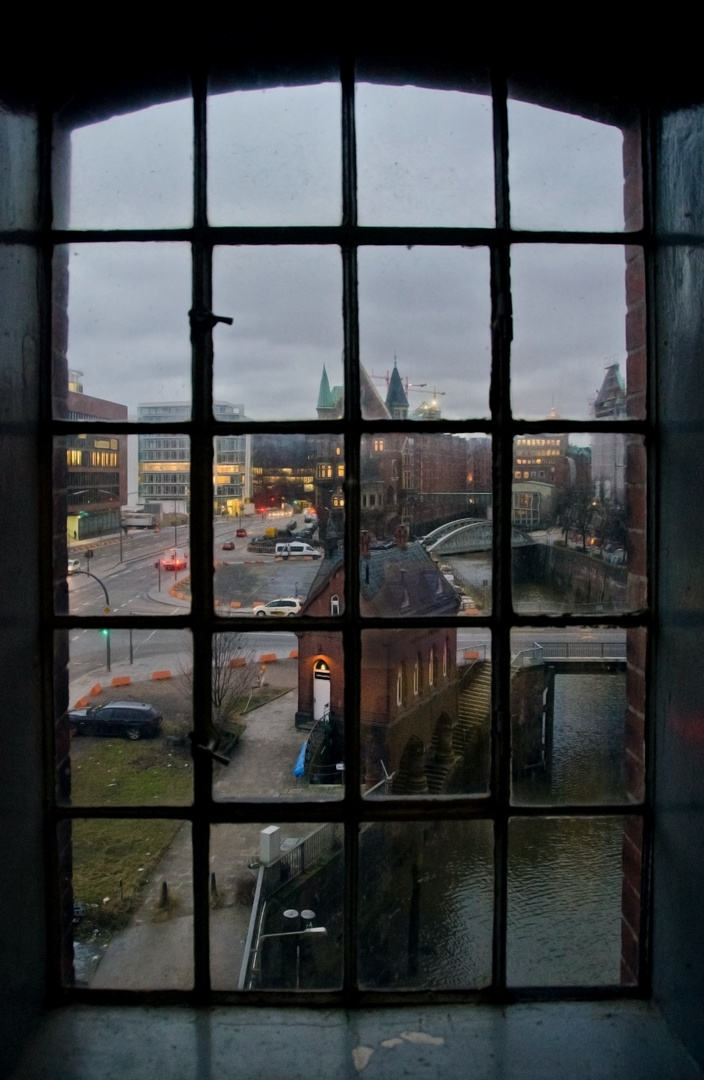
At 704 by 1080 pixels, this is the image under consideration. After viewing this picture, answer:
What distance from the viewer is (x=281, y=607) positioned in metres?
1.50

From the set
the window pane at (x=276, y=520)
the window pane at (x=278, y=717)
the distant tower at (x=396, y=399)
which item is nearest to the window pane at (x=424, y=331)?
the distant tower at (x=396, y=399)

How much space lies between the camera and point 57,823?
59.0 inches

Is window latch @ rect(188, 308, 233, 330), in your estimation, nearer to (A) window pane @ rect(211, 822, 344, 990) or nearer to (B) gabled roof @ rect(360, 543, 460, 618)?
(B) gabled roof @ rect(360, 543, 460, 618)

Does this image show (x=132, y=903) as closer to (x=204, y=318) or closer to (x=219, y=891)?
(x=219, y=891)

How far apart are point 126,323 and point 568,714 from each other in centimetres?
121

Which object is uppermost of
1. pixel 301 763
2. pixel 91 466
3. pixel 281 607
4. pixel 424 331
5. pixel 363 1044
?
pixel 424 331

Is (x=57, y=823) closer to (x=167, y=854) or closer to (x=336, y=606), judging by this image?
(x=167, y=854)

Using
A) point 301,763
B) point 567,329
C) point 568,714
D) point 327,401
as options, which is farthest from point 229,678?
point 567,329

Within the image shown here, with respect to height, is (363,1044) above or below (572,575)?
below

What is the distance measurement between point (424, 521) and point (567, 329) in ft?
1.59

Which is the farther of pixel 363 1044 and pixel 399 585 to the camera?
pixel 399 585

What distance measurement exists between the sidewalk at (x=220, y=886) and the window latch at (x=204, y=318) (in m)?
0.78

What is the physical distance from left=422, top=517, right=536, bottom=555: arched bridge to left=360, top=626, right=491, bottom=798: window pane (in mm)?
166

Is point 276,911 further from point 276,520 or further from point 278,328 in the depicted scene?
point 278,328
